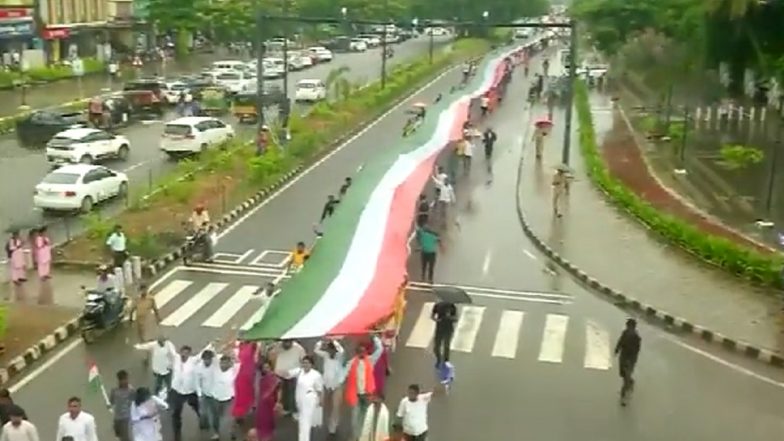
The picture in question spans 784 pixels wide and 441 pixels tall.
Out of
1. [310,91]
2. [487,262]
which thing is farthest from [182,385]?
[310,91]

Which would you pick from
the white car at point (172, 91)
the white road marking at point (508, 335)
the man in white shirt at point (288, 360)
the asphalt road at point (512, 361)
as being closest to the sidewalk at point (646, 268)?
the asphalt road at point (512, 361)

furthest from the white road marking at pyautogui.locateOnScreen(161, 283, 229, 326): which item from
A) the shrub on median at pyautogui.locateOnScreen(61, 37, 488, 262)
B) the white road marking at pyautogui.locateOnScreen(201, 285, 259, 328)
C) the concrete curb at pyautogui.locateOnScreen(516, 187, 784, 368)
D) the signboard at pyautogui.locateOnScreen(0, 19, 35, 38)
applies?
the signboard at pyautogui.locateOnScreen(0, 19, 35, 38)

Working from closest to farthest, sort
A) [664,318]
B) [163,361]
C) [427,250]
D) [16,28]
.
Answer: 1. [163,361]
2. [664,318]
3. [427,250]
4. [16,28]

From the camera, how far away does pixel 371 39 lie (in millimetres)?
102750

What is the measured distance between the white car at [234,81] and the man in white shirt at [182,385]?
41.1 metres

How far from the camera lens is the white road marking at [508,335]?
58.2ft

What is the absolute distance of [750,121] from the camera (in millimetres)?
49469

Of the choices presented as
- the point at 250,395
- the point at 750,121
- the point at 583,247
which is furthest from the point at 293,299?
the point at 750,121

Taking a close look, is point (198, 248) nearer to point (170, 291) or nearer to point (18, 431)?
point (170, 291)

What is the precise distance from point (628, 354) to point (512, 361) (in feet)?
8.06

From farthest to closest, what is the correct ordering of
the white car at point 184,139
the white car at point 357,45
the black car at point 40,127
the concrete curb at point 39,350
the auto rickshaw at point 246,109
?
the white car at point 357,45 < the auto rickshaw at point 246,109 < the black car at point 40,127 < the white car at point 184,139 < the concrete curb at point 39,350

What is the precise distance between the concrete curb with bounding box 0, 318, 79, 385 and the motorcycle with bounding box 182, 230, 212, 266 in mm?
5033

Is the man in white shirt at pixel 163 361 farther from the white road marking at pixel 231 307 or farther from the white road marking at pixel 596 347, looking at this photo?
the white road marking at pixel 596 347

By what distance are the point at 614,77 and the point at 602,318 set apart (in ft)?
174
